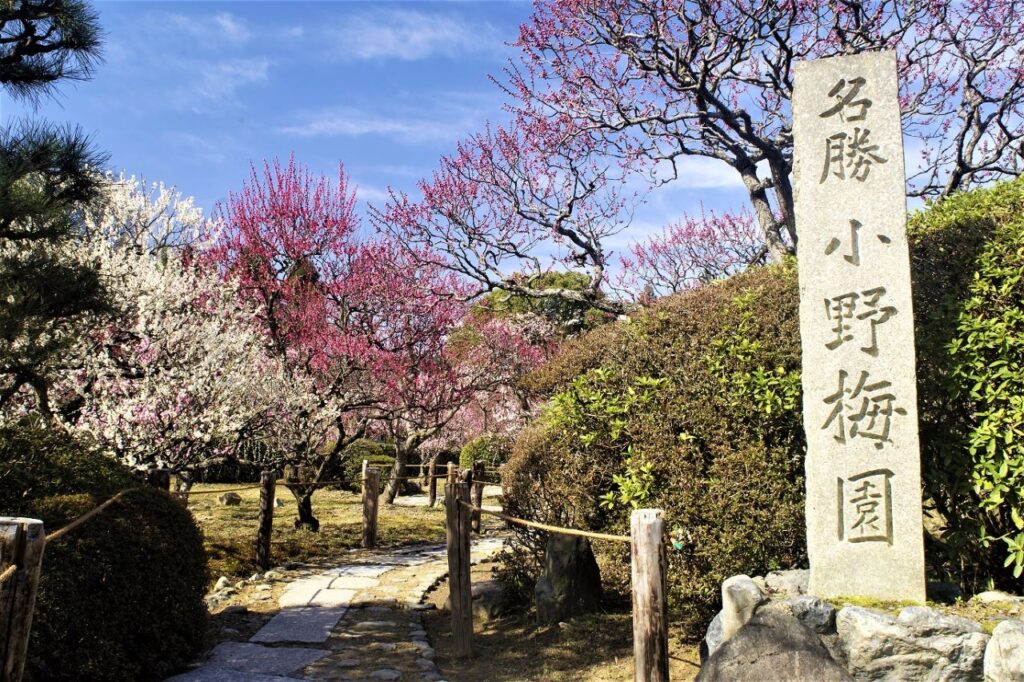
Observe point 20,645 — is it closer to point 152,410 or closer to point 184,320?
point 152,410

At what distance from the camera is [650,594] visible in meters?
3.73

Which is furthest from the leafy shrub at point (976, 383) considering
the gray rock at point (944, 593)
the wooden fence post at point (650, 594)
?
the wooden fence post at point (650, 594)

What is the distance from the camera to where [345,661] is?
5621 mm

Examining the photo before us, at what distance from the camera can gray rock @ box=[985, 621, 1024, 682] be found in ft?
12.0

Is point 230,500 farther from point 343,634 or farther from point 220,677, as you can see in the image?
point 220,677

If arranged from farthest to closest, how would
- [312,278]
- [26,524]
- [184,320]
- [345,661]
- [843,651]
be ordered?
1. [312,278]
2. [184,320]
3. [345,661]
4. [843,651]
5. [26,524]

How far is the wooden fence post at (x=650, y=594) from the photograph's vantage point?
12.2ft

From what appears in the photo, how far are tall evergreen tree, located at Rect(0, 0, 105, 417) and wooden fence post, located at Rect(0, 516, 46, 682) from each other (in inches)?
73.9

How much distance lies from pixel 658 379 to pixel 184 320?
6.14 meters

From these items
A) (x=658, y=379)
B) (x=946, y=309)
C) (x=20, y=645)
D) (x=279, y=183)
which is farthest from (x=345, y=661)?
(x=279, y=183)

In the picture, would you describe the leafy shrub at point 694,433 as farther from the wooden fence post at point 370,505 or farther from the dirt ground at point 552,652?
the wooden fence post at point 370,505

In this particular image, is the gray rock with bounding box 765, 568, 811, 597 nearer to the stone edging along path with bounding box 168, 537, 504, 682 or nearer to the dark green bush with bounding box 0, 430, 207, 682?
the stone edging along path with bounding box 168, 537, 504, 682

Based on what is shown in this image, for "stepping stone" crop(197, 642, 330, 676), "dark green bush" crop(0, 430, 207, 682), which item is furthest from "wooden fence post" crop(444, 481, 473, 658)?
"dark green bush" crop(0, 430, 207, 682)

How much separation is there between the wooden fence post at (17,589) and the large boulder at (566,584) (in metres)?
3.96
